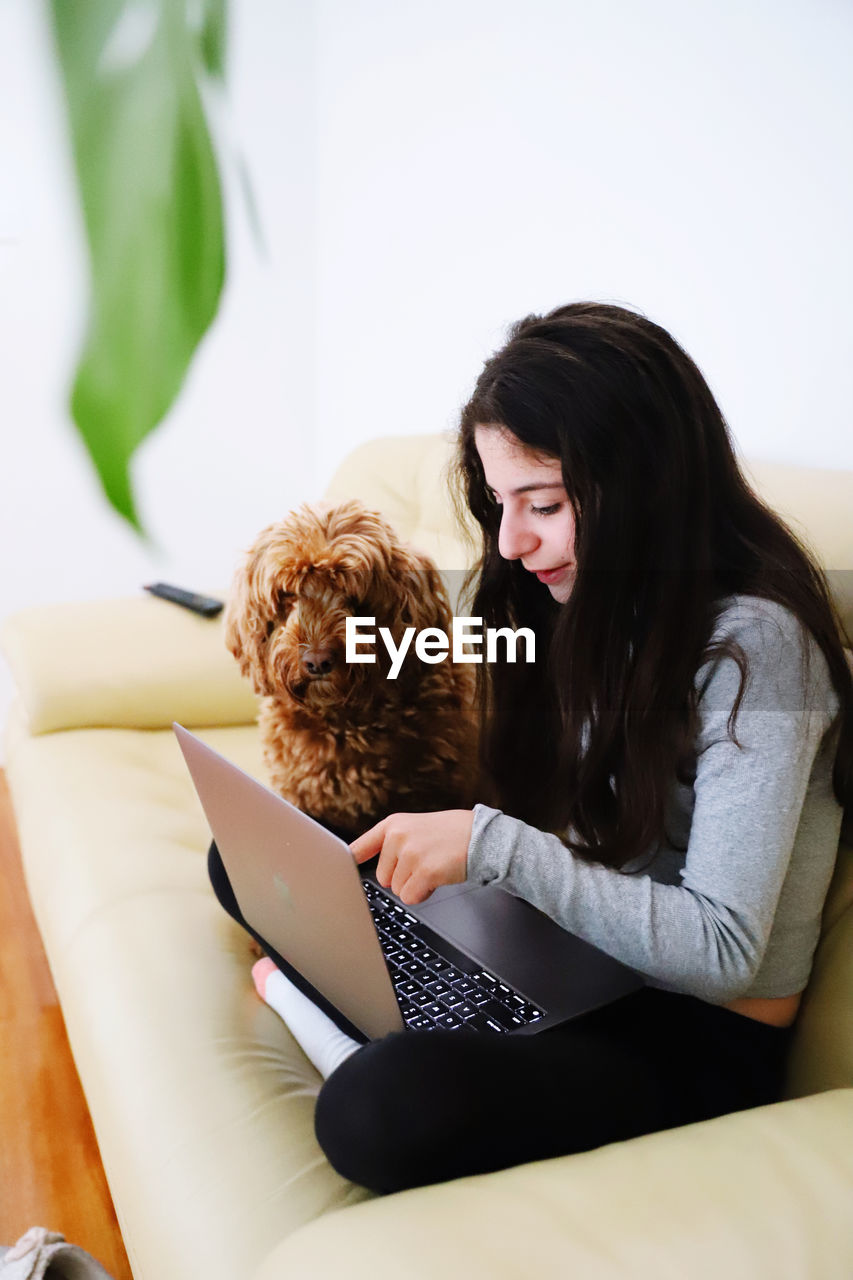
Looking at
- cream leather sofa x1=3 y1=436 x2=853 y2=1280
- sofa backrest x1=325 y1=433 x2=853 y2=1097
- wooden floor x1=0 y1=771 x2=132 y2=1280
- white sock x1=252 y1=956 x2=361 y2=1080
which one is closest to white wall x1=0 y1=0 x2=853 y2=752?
sofa backrest x1=325 y1=433 x2=853 y2=1097

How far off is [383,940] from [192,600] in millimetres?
1042

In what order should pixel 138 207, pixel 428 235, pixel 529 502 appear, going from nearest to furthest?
pixel 529 502, pixel 428 235, pixel 138 207

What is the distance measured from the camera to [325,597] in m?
1.23

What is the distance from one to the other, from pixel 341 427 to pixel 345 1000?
2082 mm

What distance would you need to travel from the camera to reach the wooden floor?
1.29 m

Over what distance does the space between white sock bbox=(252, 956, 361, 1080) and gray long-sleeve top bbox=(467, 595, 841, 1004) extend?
0.28 meters

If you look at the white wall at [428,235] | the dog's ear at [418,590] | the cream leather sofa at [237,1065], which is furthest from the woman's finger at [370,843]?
the white wall at [428,235]

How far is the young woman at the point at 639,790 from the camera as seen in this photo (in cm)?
85

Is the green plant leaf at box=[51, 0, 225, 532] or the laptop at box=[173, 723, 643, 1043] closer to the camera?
the laptop at box=[173, 723, 643, 1043]

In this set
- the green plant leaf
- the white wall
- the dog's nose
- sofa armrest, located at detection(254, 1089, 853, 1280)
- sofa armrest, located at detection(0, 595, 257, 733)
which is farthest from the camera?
the green plant leaf

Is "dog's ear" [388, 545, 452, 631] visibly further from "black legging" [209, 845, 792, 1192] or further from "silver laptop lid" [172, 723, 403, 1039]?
"black legging" [209, 845, 792, 1192]

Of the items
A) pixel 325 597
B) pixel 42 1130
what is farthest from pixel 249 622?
pixel 42 1130

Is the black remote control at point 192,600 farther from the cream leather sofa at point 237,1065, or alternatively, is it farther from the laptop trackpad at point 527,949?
the laptop trackpad at point 527,949

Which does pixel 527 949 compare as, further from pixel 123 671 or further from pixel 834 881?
pixel 123 671
